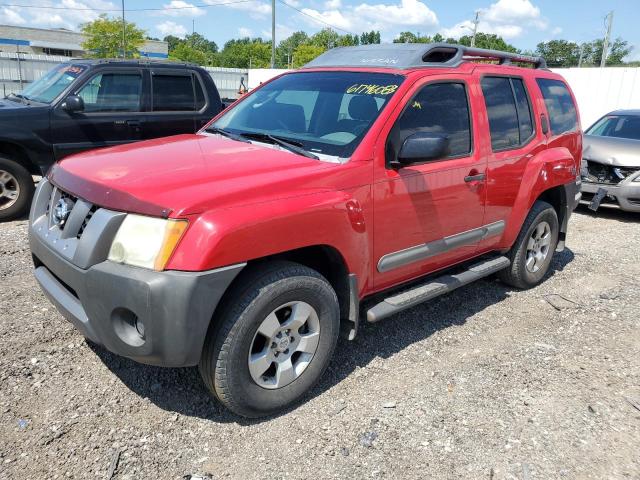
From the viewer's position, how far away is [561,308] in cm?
463

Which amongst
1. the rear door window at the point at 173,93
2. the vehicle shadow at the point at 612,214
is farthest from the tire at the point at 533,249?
the rear door window at the point at 173,93

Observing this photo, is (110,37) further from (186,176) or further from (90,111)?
(186,176)

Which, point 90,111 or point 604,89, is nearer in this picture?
point 90,111

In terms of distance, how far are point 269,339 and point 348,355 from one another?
0.99 m

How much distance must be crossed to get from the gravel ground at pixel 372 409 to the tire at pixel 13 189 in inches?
99.2

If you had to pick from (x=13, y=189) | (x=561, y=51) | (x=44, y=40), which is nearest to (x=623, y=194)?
(x=13, y=189)

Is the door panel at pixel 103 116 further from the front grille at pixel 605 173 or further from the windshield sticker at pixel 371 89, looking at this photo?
the front grille at pixel 605 173

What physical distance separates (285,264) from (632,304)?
3.59 m

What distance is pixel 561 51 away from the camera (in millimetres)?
99438

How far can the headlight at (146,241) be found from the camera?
238cm

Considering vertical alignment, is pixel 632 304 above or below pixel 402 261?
below

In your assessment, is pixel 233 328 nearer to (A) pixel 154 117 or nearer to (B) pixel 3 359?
(B) pixel 3 359

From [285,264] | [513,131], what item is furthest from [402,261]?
[513,131]

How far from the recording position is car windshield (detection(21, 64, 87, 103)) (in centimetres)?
684
